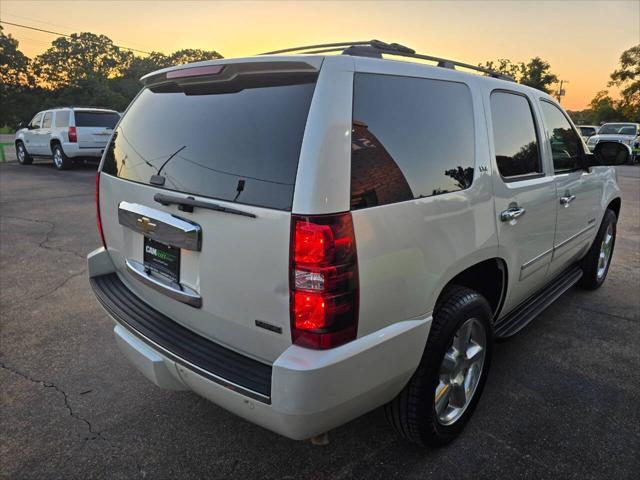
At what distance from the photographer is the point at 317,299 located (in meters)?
1.61

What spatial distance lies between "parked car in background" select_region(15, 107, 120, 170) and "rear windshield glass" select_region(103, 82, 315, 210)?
1318 centimetres

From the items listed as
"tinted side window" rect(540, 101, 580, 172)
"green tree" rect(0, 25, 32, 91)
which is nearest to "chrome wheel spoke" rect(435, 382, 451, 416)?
"tinted side window" rect(540, 101, 580, 172)

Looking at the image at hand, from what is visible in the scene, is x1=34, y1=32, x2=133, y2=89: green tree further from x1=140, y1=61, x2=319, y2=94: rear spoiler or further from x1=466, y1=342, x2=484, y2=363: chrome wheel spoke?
x1=466, y1=342, x2=484, y2=363: chrome wheel spoke

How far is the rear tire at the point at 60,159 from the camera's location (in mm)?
14506

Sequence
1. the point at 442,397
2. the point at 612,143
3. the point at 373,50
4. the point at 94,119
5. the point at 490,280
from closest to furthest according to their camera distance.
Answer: the point at 373,50 → the point at 442,397 → the point at 490,280 → the point at 612,143 → the point at 94,119

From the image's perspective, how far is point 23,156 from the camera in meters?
16.7

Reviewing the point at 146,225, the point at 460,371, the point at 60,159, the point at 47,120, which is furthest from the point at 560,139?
the point at 47,120

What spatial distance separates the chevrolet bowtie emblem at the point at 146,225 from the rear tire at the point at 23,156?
17506 millimetres

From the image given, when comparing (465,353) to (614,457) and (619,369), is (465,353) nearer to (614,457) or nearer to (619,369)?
(614,457)

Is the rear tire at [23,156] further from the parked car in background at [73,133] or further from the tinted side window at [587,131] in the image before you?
the tinted side window at [587,131]

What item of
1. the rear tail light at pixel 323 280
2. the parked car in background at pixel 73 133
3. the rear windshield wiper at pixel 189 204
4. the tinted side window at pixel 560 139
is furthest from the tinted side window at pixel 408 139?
the parked car in background at pixel 73 133

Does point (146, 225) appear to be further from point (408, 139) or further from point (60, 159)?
point (60, 159)

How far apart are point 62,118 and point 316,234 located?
50.9 feet

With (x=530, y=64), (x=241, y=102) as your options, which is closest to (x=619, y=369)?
(x=241, y=102)
